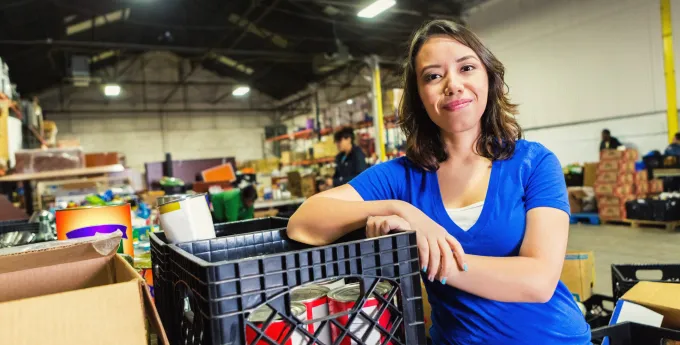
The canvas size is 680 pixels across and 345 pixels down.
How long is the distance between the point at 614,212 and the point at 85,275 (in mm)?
8546

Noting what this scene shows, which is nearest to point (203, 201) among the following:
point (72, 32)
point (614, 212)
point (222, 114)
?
point (614, 212)

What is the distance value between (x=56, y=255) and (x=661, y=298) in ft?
6.27

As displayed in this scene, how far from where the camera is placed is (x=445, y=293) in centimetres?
120

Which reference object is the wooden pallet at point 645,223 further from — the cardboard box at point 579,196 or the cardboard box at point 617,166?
the cardboard box at point 617,166

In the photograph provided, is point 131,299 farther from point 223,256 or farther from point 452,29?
point 452,29

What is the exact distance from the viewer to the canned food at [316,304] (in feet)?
2.26

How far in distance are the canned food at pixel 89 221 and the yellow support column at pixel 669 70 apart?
29.5 ft

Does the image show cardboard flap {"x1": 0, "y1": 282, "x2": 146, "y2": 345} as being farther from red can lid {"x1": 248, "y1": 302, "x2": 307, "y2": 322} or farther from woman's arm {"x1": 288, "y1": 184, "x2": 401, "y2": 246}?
woman's arm {"x1": 288, "y1": 184, "x2": 401, "y2": 246}

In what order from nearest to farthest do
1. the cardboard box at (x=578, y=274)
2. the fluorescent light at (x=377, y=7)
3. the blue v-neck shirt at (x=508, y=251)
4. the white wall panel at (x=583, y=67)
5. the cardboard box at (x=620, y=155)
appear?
the blue v-neck shirt at (x=508, y=251) → the cardboard box at (x=578, y=274) → the cardboard box at (x=620, y=155) → the fluorescent light at (x=377, y=7) → the white wall panel at (x=583, y=67)

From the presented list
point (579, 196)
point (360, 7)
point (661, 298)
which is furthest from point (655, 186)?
point (661, 298)

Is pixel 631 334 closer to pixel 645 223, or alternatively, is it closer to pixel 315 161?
pixel 645 223

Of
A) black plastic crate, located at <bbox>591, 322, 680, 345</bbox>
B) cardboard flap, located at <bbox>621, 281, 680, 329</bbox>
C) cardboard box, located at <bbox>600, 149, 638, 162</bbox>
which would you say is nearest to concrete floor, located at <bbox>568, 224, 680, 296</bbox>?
cardboard box, located at <bbox>600, 149, 638, 162</bbox>

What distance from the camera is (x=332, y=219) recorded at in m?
1.05

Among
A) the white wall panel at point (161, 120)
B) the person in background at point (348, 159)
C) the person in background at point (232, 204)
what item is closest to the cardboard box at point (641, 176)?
the person in background at point (348, 159)
